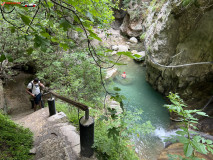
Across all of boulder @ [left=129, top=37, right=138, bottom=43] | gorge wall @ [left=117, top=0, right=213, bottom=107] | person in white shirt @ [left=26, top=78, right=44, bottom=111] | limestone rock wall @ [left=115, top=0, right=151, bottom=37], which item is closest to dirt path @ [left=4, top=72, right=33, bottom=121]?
person in white shirt @ [left=26, top=78, right=44, bottom=111]

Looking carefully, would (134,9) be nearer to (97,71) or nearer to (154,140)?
(97,71)

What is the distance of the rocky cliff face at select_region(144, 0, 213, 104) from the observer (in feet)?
15.2

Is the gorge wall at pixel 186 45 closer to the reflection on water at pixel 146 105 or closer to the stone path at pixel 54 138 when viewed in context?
the reflection on water at pixel 146 105

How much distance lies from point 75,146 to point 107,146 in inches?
28.6

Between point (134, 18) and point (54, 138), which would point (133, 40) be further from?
point (54, 138)

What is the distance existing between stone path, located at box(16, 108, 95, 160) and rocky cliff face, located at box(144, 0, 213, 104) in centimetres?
493

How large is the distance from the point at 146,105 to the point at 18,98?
711 cm

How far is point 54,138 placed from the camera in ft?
9.35

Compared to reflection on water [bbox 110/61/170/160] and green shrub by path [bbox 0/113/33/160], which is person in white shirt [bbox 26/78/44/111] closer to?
green shrub by path [bbox 0/113/33/160]

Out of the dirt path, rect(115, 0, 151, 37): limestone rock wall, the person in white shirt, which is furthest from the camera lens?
rect(115, 0, 151, 37): limestone rock wall

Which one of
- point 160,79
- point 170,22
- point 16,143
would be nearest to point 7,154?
point 16,143

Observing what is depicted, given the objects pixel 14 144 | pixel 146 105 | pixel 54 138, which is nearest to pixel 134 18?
pixel 146 105

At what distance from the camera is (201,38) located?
16.3 feet

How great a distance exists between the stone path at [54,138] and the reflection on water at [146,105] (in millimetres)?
1587
